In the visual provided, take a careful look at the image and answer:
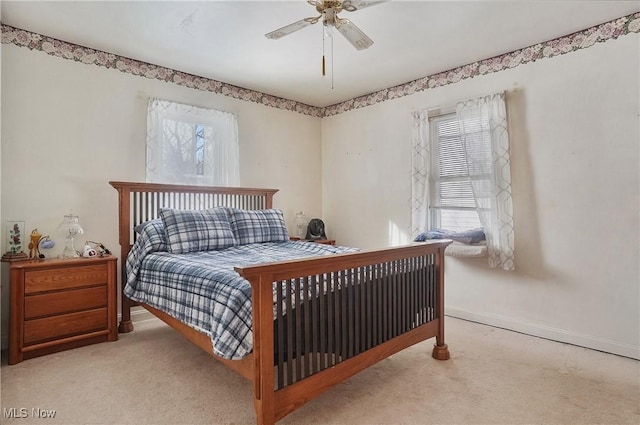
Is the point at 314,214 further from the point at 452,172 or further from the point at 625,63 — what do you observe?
the point at 625,63

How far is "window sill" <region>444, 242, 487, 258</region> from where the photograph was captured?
3.20 meters

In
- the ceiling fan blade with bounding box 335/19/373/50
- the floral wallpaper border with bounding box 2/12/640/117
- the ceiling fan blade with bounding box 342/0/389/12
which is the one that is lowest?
the ceiling fan blade with bounding box 335/19/373/50

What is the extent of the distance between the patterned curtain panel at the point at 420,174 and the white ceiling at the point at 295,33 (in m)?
0.55

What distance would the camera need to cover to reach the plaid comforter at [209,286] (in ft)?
5.58

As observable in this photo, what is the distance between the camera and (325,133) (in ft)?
16.2

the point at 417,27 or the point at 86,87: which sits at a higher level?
the point at 417,27

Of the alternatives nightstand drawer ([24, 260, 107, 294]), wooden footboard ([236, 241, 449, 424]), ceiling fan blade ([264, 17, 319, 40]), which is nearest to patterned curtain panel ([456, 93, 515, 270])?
wooden footboard ([236, 241, 449, 424])

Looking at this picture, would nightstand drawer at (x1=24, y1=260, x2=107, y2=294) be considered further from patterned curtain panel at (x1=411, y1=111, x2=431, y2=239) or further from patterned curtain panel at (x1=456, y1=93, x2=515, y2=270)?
patterned curtain panel at (x1=456, y1=93, x2=515, y2=270)

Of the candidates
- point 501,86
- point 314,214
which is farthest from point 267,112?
point 501,86

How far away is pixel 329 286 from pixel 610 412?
1.64m

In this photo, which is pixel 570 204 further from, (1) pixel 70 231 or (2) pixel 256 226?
(1) pixel 70 231

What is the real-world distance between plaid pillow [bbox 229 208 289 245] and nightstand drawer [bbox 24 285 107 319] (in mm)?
1176

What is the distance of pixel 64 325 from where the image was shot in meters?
2.63
